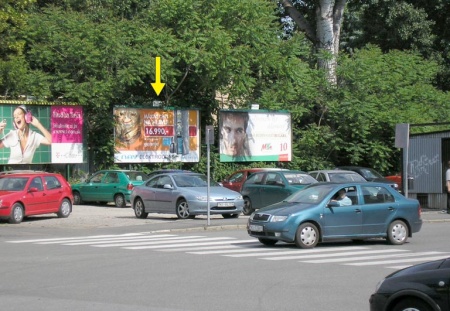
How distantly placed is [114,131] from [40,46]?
511cm

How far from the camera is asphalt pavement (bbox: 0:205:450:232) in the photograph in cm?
2445

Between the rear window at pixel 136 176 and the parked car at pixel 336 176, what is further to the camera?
the rear window at pixel 136 176

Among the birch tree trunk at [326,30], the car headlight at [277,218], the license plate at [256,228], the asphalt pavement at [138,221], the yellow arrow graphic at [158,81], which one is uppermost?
the birch tree trunk at [326,30]

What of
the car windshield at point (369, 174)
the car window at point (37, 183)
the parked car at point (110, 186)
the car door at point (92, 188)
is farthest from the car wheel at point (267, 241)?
the car windshield at point (369, 174)

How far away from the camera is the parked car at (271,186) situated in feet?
96.0

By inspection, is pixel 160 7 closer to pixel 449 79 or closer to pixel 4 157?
pixel 4 157

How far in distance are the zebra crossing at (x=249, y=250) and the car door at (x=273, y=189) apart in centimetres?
736

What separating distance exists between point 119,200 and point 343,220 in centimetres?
1839

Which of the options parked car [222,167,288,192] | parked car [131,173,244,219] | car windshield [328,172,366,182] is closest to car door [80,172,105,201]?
parked car [222,167,288,192]

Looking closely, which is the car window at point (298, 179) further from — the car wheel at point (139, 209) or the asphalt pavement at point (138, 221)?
the car wheel at point (139, 209)

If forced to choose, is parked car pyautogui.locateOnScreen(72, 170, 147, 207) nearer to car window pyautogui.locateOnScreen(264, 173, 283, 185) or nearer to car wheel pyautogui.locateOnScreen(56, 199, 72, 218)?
car wheel pyautogui.locateOnScreen(56, 199, 72, 218)

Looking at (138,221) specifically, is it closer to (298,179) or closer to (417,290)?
(298,179)

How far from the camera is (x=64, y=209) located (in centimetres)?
2917

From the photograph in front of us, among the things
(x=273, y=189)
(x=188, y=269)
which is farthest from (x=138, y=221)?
(x=188, y=269)
